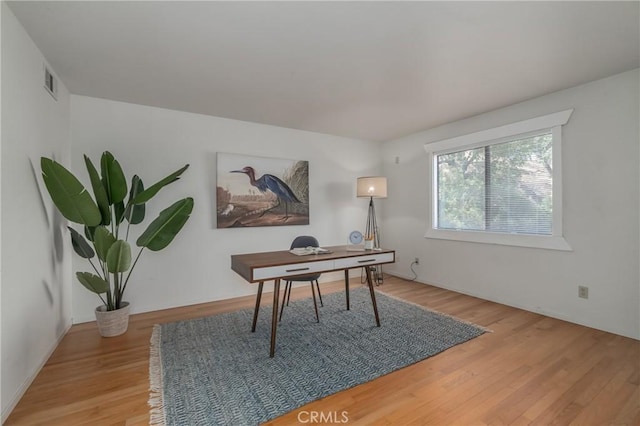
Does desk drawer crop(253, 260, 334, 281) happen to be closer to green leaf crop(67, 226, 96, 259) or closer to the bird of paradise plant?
the bird of paradise plant

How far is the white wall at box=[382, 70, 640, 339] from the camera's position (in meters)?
2.50

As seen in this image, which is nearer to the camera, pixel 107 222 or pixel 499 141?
pixel 107 222

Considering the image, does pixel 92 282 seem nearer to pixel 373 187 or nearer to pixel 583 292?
pixel 373 187

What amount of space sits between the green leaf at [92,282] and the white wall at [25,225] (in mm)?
214

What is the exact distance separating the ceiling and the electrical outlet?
6.51ft

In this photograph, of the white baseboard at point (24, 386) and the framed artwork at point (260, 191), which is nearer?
the white baseboard at point (24, 386)

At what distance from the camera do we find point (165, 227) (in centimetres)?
254

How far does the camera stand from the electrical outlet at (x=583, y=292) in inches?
108

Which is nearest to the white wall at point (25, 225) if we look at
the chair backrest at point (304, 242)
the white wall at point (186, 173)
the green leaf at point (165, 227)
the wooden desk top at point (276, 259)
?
the white wall at point (186, 173)

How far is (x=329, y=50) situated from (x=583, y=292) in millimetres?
3264

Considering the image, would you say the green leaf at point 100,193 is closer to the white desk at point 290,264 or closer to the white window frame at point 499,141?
the white desk at point 290,264

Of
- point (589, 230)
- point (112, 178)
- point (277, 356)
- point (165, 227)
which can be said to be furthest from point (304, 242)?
point (589, 230)

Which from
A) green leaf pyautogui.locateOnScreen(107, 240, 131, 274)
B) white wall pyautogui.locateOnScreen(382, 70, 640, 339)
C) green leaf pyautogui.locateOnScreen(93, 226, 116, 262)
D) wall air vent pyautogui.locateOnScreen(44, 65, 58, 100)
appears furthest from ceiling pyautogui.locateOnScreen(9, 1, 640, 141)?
green leaf pyautogui.locateOnScreen(107, 240, 131, 274)

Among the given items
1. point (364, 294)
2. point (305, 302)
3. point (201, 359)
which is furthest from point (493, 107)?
point (201, 359)
